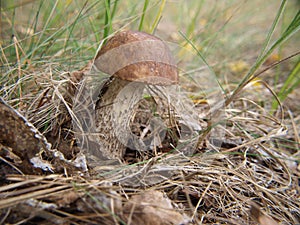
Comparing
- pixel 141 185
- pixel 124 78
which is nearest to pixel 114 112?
pixel 124 78

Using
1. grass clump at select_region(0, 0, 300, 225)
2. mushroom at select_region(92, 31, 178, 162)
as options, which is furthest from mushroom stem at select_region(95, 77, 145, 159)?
grass clump at select_region(0, 0, 300, 225)

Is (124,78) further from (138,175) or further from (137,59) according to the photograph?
(138,175)

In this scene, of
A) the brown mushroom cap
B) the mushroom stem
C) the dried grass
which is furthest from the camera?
the mushroom stem

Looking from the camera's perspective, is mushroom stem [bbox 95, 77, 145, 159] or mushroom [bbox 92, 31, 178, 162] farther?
mushroom stem [bbox 95, 77, 145, 159]

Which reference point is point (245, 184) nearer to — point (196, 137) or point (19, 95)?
point (196, 137)

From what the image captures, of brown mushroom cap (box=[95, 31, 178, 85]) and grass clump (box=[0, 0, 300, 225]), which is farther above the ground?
brown mushroom cap (box=[95, 31, 178, 85])

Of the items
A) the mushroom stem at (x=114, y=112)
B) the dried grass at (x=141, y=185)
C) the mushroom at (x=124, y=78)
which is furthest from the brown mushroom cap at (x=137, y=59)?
the dried grass at (x=141, y=185)

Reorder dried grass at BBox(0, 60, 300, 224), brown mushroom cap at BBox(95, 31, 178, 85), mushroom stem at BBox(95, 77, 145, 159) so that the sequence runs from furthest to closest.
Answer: mushroom stem at BBox(95, 77, 145, 159) < brown mushroom cap at BBox(95, 31, 178, 85) < dried grass at BBox(0, 60, 300, 224)

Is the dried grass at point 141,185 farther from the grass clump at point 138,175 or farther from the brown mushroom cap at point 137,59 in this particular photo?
the brown mushroom cap at point 137,59

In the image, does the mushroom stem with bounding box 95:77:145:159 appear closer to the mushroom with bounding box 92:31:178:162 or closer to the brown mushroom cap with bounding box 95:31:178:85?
the mushroom with bounding box 92:31:178:162
